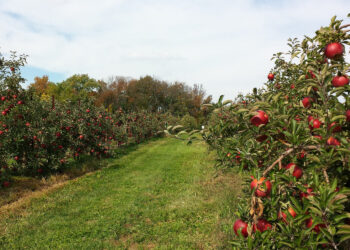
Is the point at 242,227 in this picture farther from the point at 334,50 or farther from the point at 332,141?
the point at 334,50

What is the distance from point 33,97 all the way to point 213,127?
7.14 metres

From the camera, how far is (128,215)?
4867 millimetres

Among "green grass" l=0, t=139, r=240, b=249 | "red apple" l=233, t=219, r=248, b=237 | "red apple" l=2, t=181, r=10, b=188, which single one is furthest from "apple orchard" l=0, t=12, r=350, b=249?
"red apple" l=2, t=181, r=10, b=188

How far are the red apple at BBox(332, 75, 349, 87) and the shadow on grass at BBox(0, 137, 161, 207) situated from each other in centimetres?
648

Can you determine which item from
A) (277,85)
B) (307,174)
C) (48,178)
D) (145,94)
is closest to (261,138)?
(307,174)

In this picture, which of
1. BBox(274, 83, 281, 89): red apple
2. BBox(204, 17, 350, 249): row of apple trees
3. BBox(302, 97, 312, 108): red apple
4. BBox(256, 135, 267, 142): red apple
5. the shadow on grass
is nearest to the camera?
BBox(204, 17, 350, 249): row of apple trees

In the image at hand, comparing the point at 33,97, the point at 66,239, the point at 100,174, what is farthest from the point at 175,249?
the point at 33,97

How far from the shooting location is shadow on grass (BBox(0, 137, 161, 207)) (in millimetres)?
5891

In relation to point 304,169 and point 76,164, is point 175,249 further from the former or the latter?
point 76,164

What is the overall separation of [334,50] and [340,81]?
0.61ft

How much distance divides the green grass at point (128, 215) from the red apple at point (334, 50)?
9.66ft

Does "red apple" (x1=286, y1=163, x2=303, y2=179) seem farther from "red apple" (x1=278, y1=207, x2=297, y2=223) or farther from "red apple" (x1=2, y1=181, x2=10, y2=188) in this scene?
"red apple" (x1=2, y1=181, x2=10, y2=188)

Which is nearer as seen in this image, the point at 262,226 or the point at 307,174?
the point at 262,226

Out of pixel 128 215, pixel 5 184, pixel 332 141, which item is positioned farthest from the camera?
pixel 5 184
